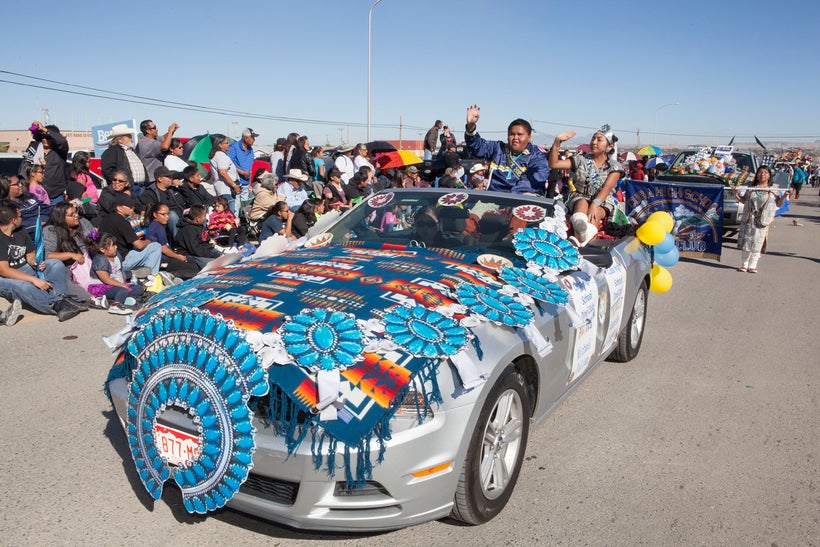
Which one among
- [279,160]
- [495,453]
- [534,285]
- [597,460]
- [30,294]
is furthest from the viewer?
[279,160]

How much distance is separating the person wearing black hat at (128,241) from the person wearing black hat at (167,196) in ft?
2.95

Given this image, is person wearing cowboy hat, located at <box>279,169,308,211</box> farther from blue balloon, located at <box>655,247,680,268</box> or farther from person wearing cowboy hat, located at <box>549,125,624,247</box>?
blue balloon, located at <box>655,247,680,268</box>

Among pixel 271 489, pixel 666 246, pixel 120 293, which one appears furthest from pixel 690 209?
pixel 271 489

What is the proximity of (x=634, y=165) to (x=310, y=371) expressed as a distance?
21.7 meters

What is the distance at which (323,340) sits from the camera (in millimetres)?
2617

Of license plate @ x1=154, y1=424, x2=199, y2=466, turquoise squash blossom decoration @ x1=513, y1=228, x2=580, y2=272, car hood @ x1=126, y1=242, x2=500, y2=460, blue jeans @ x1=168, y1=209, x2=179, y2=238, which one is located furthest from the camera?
blue jeans @ x1=168, y1=209, x2=179, y2=238

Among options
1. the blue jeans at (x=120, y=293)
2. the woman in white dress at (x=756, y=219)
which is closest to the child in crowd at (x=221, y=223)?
the blue jeans at (x=120, y=293)

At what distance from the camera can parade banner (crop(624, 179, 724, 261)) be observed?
10883 millimetres

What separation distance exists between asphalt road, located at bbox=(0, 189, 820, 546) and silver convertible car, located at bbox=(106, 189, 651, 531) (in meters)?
0.36

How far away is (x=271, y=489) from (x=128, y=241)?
6293mm

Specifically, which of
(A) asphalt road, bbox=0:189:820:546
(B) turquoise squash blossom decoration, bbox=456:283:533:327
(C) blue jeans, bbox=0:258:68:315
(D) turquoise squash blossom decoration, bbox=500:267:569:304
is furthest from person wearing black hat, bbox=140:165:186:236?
(B) turquoise squash blossom decoration, bbox=456:283:533:327

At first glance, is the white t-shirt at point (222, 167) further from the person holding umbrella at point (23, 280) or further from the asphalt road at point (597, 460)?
the asphalt road at point (597, 460)

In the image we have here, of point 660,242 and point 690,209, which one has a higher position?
point 660,242

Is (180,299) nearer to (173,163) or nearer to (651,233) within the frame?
(651,233)
